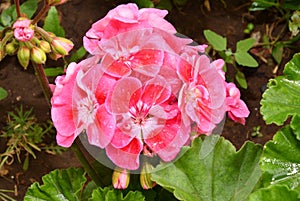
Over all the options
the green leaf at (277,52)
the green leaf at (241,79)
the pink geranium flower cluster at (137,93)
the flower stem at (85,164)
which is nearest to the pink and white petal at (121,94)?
the pink geranium flower cluster at (137,93)

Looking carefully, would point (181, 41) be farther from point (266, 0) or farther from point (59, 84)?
point (266, 0)

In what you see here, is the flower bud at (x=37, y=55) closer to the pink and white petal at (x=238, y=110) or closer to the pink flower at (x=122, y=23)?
the pink flower at (x=122, y=23)

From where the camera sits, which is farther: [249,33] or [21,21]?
[249,33]

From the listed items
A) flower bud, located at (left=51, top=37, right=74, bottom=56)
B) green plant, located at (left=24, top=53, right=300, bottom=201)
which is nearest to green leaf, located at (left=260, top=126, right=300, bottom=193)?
A: green plant, located at (left=24, top=53, right=300, bottom=201)

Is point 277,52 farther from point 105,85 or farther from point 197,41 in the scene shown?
point 105,85

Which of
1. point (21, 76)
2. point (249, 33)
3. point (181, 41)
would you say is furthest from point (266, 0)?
point (181, 41)
